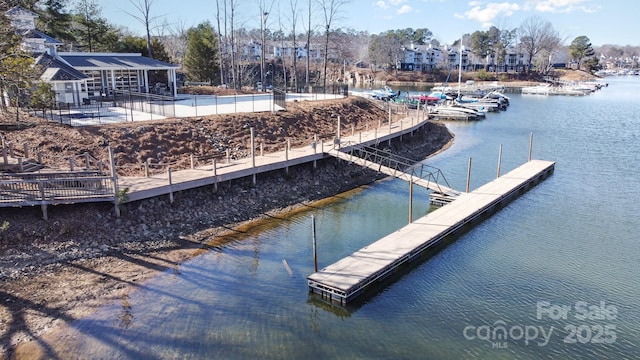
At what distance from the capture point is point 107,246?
17.9 m

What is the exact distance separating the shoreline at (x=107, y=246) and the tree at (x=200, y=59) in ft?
112

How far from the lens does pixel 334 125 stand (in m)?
37.1

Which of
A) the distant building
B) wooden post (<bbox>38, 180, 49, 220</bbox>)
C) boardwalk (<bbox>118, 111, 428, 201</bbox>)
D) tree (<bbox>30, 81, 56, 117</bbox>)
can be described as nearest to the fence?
tree (<bbox>30, 81, 56, 117</bbox>)

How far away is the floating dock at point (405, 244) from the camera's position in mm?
15523

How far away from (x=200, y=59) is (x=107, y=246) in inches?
1609

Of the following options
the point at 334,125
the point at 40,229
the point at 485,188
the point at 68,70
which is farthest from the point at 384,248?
the point at 68,70

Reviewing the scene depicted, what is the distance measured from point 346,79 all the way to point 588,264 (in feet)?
345

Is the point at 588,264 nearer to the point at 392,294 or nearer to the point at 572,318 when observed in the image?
the point at 572,318

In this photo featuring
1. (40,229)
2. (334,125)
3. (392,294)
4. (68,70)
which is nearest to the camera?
(392,294)

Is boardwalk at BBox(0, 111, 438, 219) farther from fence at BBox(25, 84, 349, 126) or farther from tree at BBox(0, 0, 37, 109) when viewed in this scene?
fence at BBox(25, 84, 349, 126)

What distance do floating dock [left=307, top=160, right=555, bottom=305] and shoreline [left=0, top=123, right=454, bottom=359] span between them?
19.3ft

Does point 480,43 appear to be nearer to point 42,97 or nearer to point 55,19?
point 55,19

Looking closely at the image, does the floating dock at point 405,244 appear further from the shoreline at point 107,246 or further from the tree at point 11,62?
the tree at point 11,62

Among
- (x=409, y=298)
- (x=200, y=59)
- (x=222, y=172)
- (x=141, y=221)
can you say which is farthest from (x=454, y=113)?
(x=141, y=221)
